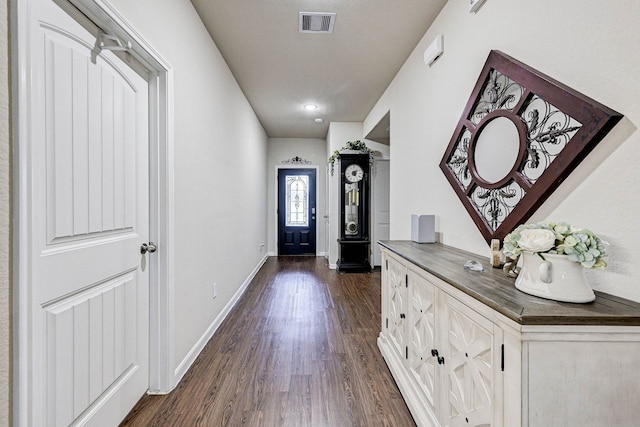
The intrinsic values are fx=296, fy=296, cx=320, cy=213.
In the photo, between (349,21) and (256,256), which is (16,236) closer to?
(349,21)

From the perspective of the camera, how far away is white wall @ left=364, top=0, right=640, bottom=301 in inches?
37.2

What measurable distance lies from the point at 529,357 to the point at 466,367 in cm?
36

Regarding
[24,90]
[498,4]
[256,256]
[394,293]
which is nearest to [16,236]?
[24,90]

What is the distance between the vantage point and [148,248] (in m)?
1.71

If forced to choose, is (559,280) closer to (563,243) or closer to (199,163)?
(563,243)

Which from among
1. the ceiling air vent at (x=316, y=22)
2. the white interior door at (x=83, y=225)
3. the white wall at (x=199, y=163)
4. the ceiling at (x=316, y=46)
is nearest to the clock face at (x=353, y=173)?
the ceiling at (x=316, y=46)

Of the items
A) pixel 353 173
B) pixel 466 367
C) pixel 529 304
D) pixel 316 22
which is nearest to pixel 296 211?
pixel 353 173

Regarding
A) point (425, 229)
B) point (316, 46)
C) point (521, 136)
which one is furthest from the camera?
point (316, 46)

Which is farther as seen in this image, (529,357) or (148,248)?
(148,248)

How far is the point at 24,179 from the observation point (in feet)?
3.03

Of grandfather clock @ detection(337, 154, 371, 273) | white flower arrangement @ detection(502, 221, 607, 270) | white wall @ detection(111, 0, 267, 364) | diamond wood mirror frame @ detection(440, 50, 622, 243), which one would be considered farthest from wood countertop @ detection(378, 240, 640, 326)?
grandfather clock @ detection(337, 154, 371, 273)

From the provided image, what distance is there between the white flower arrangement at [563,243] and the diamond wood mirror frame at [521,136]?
0.36 metres

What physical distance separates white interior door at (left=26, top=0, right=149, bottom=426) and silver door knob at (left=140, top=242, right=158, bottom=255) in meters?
0.04

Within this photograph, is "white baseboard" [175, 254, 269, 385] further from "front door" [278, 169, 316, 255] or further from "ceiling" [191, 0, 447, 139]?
"front door" [278, 169, 316, 255]
